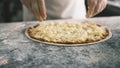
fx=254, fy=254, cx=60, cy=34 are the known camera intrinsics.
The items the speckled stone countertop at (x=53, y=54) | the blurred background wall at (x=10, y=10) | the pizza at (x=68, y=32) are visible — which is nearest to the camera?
the speckled stone countertop at (x=53, y=54)

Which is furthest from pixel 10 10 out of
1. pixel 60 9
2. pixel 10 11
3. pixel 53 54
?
pixel 53 54

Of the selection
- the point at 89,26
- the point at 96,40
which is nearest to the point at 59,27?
the point at 89,26

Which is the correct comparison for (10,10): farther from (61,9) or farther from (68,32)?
(68,32)

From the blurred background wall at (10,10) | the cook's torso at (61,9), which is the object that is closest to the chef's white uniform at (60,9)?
the cook's torso at (61,9)

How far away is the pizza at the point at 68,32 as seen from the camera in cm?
141

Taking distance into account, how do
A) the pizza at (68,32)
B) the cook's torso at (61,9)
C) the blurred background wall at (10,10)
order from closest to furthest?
the pizza at (68,32) → the cook's torso at (61,9) → the blurred background wall at (10,10)

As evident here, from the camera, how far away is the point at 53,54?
127cm

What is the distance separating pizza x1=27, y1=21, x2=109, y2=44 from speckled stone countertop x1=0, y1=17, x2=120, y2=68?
50mm

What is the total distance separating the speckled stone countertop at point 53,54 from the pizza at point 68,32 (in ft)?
0.16

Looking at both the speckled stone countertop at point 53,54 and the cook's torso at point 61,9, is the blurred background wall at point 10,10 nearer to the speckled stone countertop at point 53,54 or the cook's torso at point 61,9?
the cook's torso at point 61,9

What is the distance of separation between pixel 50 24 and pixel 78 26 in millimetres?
185

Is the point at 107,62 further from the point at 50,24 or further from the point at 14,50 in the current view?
the point at 50,24

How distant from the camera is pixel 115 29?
1.65m

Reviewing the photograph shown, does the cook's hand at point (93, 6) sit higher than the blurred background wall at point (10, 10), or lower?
higher
